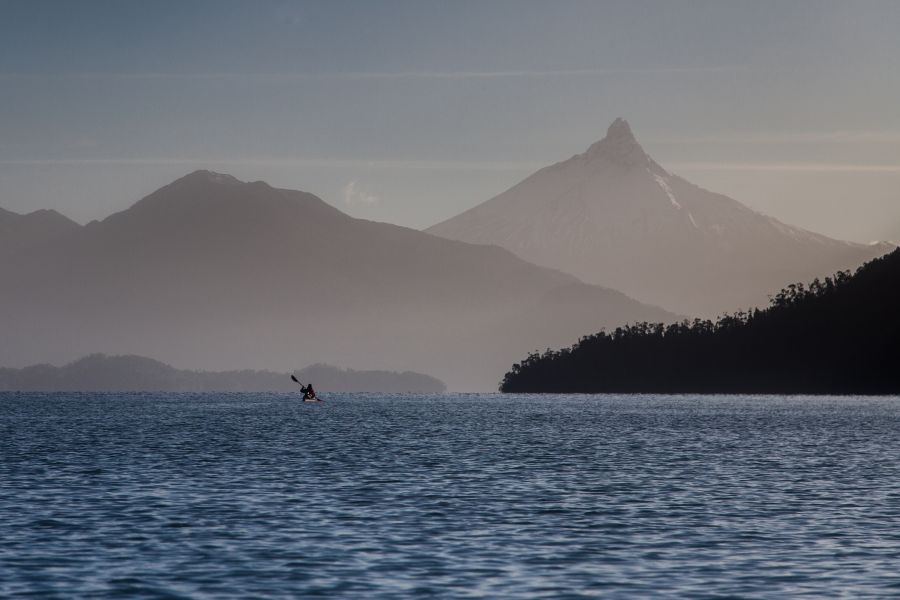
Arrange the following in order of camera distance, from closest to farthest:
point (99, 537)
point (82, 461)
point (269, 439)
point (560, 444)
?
point (99, 537), point (82, 461), point (560, 444), point (269, 439)

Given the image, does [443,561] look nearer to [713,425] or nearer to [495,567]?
[495,567]

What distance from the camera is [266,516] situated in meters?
53.3

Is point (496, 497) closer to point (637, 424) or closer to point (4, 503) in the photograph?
point (4, 503)

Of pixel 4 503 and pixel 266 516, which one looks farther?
pixel 4 503

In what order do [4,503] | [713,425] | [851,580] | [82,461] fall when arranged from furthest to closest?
[713,425], [82,461], [4,503], [851,580]

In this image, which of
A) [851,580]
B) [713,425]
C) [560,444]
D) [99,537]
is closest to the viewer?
[851,580]

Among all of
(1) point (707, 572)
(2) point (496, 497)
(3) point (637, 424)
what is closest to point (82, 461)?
(2) point (496, 497)

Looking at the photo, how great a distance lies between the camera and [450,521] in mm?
51906

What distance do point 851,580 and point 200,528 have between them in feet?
74.7

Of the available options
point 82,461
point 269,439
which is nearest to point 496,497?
point 82,461

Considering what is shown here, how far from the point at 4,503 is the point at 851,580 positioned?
35.3 m

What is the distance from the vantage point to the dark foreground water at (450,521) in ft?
127

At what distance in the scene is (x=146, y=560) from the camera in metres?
42.1

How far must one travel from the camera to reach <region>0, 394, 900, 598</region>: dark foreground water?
3866 cm
